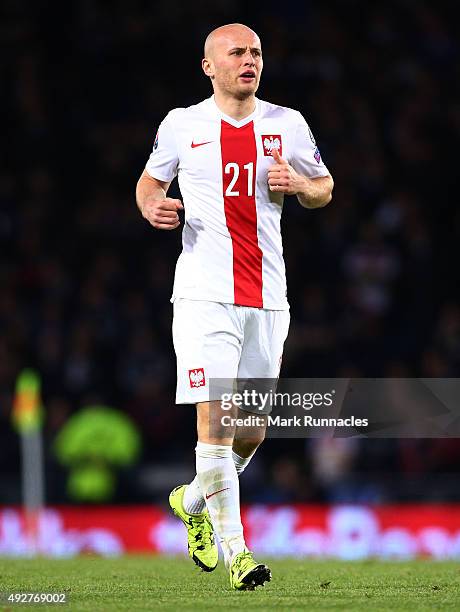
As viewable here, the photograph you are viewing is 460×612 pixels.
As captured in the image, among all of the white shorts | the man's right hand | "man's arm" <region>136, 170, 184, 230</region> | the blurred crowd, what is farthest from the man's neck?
the blurred crowd

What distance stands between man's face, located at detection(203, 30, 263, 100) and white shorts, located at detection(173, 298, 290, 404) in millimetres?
1043

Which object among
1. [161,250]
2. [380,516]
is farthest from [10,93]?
[380,516]

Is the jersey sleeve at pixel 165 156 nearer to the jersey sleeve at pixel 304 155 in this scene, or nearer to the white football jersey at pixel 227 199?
the white football jersey at pixel 227 199

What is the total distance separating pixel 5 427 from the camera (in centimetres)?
1368

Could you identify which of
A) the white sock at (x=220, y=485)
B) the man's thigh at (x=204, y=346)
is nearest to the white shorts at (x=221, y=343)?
the man's thigh at (x=204, y=346)

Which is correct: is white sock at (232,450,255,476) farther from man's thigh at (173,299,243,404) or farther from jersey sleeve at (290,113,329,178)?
jersey sleeve at (290,113,329,178)

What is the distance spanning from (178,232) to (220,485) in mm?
9508

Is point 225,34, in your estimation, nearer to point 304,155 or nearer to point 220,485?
point 304,155

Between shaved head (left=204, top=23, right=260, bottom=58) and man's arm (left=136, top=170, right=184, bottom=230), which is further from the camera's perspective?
shaved head (left=204, top=23, right=260, bottom=58)

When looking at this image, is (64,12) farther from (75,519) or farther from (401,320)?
(75,519)

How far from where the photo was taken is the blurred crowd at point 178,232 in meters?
13.2

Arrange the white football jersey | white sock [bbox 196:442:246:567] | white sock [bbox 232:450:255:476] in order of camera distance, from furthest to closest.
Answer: white sock [bbox 232:450:255:476] → the white football jersey → white sock [bbox 196:442:246:567]

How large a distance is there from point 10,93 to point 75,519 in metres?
6.67

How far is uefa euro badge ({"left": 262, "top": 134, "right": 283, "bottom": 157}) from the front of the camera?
6.32m
